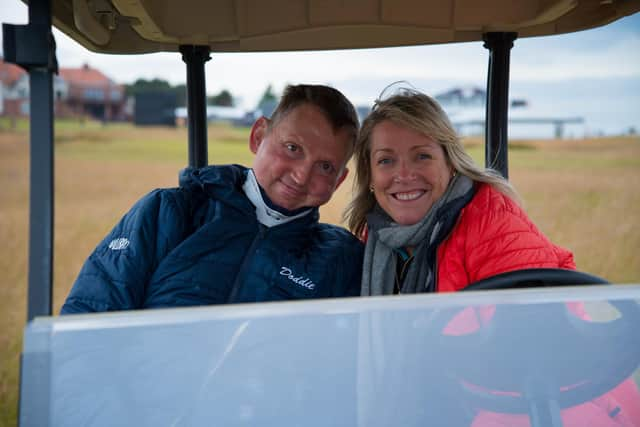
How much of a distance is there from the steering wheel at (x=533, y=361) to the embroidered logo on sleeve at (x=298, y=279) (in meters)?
0.73

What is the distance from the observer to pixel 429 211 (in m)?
1.49

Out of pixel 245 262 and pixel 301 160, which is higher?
pixel 301 160

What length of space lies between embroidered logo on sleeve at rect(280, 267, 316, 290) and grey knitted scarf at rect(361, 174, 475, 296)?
0.13 m

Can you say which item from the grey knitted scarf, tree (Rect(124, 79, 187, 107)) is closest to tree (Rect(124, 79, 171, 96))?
tree (Rect(124, 79, 187, 107))

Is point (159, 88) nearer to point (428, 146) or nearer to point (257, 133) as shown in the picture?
point (257, 133)

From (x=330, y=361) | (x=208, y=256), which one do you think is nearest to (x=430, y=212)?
(x=208, y=256)

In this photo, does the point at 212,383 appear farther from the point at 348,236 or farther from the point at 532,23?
the point at 532,23

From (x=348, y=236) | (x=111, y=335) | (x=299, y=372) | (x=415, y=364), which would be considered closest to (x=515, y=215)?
(x=348, y=236)

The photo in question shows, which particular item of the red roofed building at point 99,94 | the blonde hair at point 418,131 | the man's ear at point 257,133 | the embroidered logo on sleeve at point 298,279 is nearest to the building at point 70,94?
the red roofed building at point 99,94

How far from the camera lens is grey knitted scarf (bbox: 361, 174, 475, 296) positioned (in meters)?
1.42

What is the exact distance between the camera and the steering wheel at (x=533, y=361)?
2.88ft

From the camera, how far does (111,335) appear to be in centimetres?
82

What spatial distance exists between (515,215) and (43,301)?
38.6 inches

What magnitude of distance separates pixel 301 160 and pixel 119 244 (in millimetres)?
503
